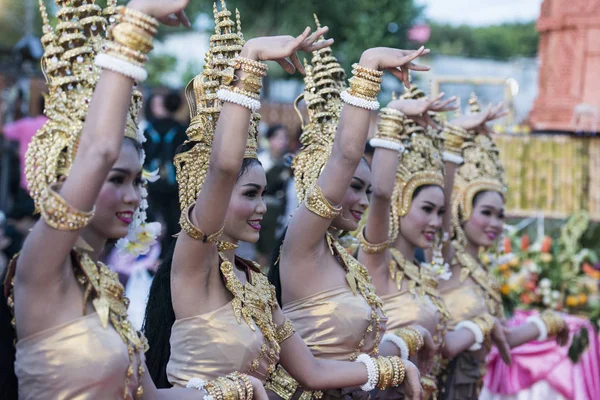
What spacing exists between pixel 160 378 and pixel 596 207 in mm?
7424

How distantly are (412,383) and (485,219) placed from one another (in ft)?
7.40

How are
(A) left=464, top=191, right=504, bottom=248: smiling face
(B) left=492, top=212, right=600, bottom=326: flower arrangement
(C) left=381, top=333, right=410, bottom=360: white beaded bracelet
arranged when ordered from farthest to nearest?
(B) left=492, top=212, right=600, bottom=326: flower arrangement
(A) left=464, top=191, right=504, bottom=248: smiling face
(C) left=381, top=333, right=410, bottom=360: white beaded bracelet

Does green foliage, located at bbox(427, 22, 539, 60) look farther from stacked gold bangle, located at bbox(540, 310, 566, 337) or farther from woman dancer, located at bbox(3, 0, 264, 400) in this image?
woman dancer, located at bbox(3, 0, 264, 400)

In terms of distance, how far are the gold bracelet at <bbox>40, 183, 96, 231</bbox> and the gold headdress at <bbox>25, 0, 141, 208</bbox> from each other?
111 mm

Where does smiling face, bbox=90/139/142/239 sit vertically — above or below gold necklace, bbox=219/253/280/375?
above

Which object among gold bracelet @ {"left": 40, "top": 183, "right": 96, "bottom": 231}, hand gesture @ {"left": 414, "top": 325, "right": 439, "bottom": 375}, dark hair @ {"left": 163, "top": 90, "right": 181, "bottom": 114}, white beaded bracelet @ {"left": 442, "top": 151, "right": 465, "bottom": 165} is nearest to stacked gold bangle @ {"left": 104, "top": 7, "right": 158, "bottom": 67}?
gold bracelet @ {"left": 40, "top": 183, "right": 96, "bottom": 231}

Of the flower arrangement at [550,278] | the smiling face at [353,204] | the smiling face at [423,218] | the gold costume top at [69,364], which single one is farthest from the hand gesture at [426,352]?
the flower arrangement at [550,278]

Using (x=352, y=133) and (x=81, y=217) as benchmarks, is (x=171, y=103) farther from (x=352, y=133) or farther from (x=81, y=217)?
(x=81, y=217)

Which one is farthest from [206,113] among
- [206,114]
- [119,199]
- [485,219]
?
[485,219]

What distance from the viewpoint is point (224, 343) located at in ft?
9.52

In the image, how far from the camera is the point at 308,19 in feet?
33.4

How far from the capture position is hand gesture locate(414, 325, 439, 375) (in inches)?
160

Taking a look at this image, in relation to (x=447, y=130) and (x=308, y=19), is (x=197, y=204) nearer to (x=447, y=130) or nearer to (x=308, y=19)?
(x=447, y=130)

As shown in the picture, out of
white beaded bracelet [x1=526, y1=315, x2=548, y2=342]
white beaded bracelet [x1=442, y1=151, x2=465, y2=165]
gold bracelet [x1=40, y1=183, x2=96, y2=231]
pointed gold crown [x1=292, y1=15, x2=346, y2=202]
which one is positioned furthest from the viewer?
white beaded bracelet [x1=526, y1=315, x2=548, y2=342]
